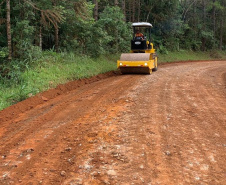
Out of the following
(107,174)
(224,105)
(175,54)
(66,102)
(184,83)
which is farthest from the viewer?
(175,54)

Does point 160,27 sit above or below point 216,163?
above

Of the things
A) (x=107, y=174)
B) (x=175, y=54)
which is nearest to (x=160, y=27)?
(x=175, y=54)

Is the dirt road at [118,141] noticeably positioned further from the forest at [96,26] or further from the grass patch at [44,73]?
the forest at [96,26]

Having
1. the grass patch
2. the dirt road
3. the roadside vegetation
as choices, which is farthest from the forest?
the dirt road

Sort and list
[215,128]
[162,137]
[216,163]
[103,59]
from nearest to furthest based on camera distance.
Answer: [216,163], [162,137], [215,128], [103,59]

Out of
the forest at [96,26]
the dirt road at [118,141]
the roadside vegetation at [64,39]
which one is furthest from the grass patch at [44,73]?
the dirt road at [118,141]

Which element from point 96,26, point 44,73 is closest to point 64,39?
point 96,26

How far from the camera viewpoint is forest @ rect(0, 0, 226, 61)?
1090 cm

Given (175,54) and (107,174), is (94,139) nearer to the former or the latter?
(107,174)

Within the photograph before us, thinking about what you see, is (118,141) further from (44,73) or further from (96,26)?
(96,26)

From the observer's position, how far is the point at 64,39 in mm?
14984

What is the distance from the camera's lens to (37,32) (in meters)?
13.1

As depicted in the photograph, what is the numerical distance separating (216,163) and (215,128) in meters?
1.48

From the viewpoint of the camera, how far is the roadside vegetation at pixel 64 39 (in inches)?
384
